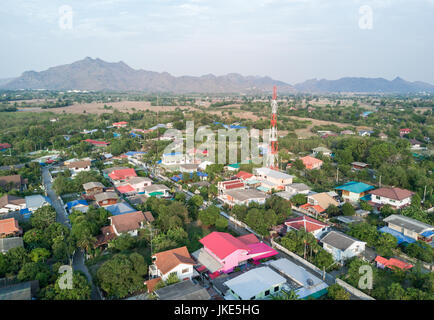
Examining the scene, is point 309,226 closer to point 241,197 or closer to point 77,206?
point 241,197

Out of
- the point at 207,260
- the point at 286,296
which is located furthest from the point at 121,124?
the point at 286,296

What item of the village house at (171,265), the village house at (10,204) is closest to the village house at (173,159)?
the village house at (10,204)

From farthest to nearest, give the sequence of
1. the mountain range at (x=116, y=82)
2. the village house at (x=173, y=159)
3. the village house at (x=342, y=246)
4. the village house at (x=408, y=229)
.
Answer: the mountain range at (x=116, y=82) → the village house at (x=173, y=159) → the village house at (x=408, y=229) → the village house at (x=342, y=246)

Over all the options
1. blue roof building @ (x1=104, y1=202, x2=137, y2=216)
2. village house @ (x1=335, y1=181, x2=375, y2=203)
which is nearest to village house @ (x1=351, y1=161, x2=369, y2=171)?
village house @ (x1=335, y1=181, x2=375, y2=203)

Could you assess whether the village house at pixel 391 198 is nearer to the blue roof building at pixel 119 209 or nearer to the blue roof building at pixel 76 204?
the blue roof building at pixel 119 209

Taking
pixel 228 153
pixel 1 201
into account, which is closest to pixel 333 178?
pixel 228 153

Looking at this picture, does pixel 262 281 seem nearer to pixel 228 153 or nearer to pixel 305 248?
pixel 305 248
